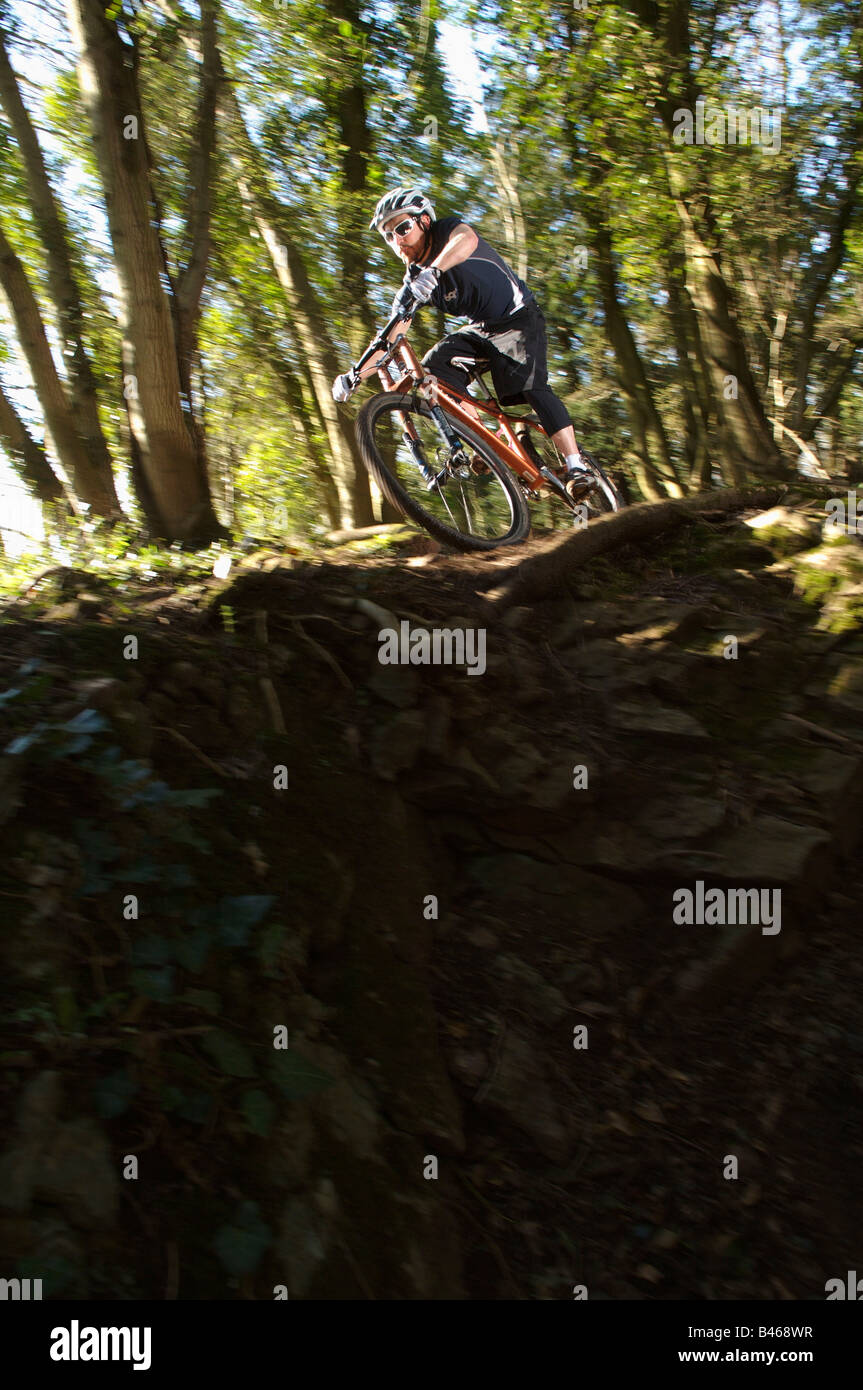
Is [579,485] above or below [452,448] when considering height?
below

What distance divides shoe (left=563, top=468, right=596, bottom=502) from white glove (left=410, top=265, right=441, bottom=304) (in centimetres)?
147

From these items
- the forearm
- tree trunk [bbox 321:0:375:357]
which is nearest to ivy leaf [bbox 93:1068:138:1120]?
the forearm

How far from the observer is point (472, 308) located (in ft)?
19.0

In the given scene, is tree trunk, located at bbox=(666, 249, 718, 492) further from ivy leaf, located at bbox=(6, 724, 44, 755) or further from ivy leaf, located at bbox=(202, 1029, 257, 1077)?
ivy leaf, located at bbox=(202, 1029, 257, 1077)

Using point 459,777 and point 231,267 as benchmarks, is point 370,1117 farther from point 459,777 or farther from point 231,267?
point 231,267

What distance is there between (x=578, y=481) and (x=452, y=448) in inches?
36.2

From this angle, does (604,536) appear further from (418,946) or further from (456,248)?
(418,946)

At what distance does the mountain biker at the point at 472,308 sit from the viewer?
5.45m

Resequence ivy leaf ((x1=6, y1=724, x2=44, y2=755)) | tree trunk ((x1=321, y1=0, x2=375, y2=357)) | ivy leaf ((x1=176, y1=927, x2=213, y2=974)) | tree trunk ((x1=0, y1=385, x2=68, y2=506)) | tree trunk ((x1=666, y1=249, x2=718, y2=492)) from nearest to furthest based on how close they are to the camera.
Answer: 1. ivy leaf ((x1=176, y1=927, x2=213, y2=974))
2. ivy leaf ((x1=6, y1=724, x2=44, y2=755))
3. tree trunk ((x1=0, y1=385, x2=68, y2=506))
4. tree trunk ((x1=321, y1=0, x2=375, y2=357))
5. tree trunk ((x1=666, y1=249, x2=718, y2=492))

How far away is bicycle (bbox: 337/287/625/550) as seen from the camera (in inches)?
226

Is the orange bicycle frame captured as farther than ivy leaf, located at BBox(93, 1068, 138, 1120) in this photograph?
Yes

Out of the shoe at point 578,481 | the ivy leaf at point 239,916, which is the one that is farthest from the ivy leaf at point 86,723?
the shoe at point 578,481

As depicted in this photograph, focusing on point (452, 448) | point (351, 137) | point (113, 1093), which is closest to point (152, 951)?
point (113, 1093)

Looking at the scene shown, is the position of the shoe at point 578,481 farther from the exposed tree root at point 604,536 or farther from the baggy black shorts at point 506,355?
the baggy black shorts at point 506,355
